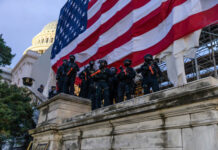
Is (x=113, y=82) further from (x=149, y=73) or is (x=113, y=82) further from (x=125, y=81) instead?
(x=149, y=73)

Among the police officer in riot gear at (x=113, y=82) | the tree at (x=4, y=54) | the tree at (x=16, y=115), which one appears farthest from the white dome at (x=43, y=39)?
the police officer in riot gear at (x=113, y=82)

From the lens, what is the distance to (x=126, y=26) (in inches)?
386

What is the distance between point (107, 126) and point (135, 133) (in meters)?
1.05

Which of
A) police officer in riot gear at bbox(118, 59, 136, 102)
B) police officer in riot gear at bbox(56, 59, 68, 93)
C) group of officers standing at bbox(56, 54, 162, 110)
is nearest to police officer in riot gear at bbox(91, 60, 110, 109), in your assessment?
group of officers standing at bbox(56, 54, 162, 110)

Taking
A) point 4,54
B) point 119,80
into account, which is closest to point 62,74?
point 119,80

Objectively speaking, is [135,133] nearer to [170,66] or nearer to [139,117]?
[139,117]

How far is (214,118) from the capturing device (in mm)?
3576

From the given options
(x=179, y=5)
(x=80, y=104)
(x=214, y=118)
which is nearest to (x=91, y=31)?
(x=80, y=104)

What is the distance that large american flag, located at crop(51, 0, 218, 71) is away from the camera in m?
6.86

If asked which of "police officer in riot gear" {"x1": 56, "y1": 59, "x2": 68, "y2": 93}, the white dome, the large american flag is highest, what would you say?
the white dome

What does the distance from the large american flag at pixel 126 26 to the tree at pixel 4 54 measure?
370 centimetres

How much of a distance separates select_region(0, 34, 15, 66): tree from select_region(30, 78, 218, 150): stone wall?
11.5 metres

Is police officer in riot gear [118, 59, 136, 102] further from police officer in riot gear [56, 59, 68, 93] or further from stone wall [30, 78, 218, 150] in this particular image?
police officer in riot gear [56, 59, 68, 93]

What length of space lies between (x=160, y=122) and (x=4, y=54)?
14551 millimetres
